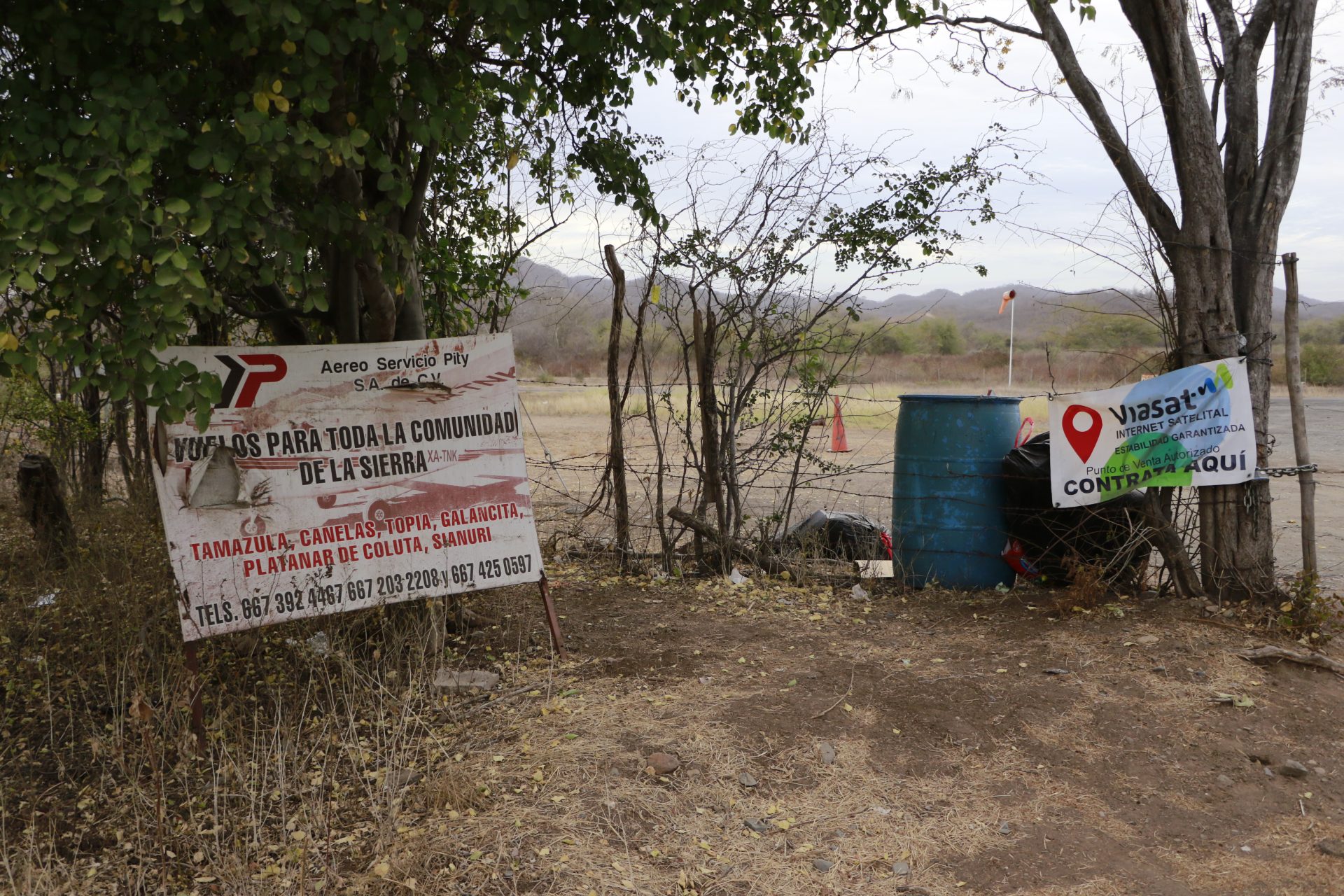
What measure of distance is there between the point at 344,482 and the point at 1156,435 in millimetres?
4058

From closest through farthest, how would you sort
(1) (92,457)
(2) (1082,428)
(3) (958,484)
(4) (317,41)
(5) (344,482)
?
1. (4) (317,41)
2. (5) (344,482)
3. (2) (1082,428)
4. (3) (958,484)
5. (1) (92,457)

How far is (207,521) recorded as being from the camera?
3.83 metres

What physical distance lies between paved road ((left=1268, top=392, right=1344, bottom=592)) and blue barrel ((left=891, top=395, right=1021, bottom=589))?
150cm

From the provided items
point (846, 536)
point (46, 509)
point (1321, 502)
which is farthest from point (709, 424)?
point (1321, 502)

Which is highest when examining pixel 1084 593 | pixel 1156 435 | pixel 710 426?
pixel 710 426

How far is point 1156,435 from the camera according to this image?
506 centimetres

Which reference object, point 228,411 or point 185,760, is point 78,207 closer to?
point 228,411

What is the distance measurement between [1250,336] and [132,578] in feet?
19.1

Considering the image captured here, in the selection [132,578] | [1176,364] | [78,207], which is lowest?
[132,578]

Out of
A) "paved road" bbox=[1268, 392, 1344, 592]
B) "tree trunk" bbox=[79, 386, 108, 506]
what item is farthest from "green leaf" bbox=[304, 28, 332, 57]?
"tree trunk" bbox=[79, 386, 108, 506]

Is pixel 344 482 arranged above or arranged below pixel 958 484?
above

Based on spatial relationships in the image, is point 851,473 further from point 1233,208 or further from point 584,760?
point 584,760

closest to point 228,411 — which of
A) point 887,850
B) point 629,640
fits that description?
point 629,640

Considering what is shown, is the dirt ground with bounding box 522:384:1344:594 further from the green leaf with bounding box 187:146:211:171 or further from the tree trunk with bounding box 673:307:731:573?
the green leaf with bounding box 187:146:211:171
